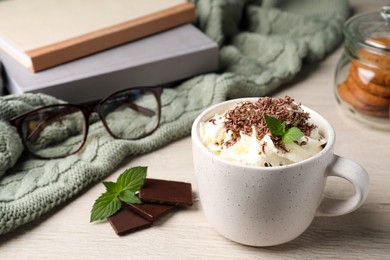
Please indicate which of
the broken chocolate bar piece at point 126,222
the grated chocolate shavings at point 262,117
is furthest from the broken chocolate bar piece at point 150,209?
the grated chocolate shavings at point 262,117

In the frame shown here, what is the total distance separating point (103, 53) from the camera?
0.76m

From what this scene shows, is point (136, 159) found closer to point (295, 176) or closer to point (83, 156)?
point (83, 156)

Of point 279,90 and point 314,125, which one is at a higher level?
point 314,125

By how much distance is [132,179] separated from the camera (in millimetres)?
583

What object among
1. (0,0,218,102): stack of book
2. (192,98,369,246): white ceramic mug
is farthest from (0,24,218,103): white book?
(192,98,369,246): white ceramic mug

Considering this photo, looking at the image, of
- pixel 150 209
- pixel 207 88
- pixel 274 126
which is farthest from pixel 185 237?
A: pixel 207 88

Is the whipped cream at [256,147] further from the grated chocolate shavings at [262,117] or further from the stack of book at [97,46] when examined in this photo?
the stack of book at [97,46]

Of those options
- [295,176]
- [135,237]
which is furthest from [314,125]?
[135,237]

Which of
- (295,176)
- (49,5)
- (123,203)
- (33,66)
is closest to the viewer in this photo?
(295,176)

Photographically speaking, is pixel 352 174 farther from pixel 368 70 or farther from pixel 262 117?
pixel 368 70

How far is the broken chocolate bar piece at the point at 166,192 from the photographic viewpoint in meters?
0.57

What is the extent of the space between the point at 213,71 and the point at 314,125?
0.31m

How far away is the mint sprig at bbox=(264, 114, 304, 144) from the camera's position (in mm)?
469

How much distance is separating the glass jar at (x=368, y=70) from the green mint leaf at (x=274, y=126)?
0.82 ft
